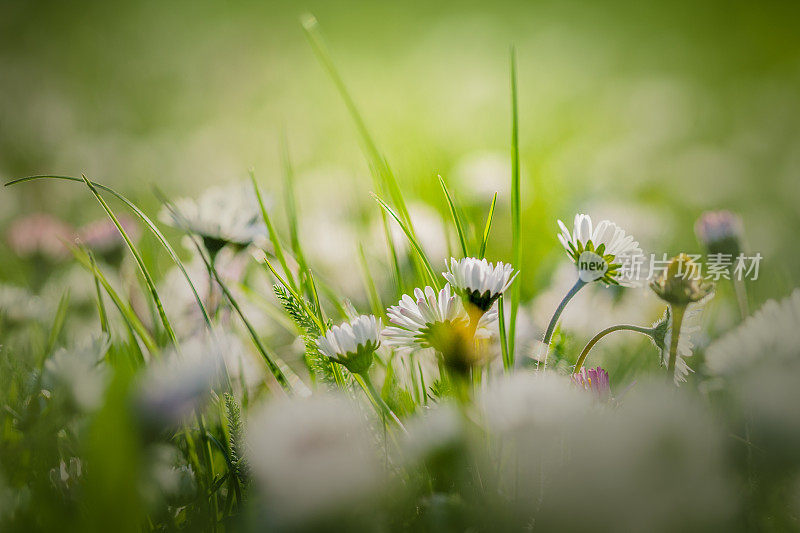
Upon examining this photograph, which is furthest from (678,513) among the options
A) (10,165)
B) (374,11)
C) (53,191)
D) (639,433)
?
(374,11)

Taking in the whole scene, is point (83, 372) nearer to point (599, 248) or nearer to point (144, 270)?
point (144, 270)

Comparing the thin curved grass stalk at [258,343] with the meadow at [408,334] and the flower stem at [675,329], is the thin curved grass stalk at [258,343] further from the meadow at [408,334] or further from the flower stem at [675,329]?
the flower stem at [675,329]

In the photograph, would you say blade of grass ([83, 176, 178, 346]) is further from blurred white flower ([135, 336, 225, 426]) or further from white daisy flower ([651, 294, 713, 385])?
white daisy flower ([651, 294, 713, 385])

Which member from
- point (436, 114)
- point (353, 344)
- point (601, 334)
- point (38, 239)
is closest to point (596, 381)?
point (601, 334)

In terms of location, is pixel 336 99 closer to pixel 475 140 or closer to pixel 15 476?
pixel 475 140

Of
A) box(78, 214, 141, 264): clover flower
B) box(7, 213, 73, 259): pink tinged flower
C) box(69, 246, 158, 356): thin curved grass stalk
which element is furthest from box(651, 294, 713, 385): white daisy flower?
box(7, 213, 73, 259): pink tinged flower

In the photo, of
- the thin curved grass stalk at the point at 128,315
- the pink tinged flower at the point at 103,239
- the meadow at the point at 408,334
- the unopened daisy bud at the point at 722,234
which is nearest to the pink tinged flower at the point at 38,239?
the meadow at the point at 408,334
